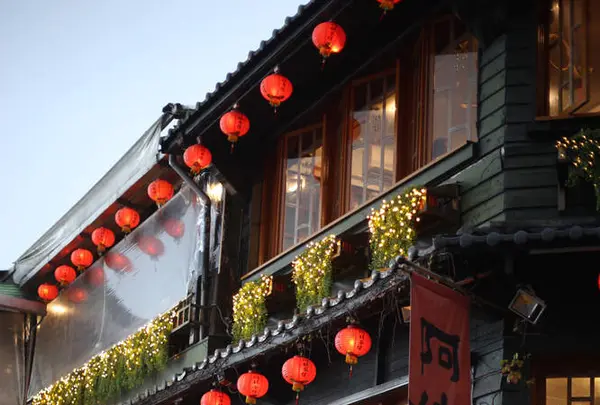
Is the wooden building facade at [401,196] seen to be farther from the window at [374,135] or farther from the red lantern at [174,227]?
the red lantern at [174,227]

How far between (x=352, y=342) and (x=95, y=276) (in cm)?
1175

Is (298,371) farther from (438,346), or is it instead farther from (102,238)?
(102,238)

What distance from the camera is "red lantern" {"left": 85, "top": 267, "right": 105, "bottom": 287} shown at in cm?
2702

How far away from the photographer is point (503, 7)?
1588 cm

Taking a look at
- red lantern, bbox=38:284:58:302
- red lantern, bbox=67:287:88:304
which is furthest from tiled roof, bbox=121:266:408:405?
red lantern, bbox=38:284:58:302

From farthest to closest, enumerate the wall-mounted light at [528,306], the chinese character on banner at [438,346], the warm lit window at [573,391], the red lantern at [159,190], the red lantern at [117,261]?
the red lantern at [117,261] → the red lantern at [159,190] → the warm lit window at [573,391] → the wall-mounted light at [528,306] → the chinese character on banner at [438,346]

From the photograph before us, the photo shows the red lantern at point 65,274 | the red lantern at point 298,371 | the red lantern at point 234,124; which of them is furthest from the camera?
the red lantern at point 65,274

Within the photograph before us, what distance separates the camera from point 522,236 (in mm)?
13742

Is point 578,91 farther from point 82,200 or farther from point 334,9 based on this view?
point 82,200

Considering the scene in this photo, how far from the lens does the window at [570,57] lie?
15211 mm

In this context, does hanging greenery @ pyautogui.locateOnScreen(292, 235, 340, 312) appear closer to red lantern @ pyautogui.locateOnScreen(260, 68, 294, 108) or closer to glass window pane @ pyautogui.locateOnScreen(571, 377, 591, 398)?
red lantern @ pyautogui.locateOnScreen(260, 68, 294, 108)

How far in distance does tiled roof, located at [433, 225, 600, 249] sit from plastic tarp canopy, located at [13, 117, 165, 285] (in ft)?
34.3

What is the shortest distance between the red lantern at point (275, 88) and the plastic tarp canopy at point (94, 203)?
4788 mm

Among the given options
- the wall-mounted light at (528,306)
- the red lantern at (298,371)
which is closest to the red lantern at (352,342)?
the red lantern at (298,371)
